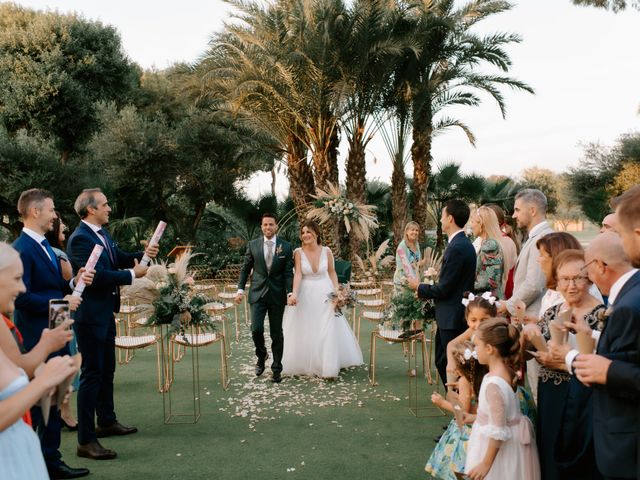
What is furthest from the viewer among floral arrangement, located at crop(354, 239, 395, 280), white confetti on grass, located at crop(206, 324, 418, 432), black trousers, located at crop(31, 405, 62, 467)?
floral arrangement, located at crop(354, 239, 395, 280)

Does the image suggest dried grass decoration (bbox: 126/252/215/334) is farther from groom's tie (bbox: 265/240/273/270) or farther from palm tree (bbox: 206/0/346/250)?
palm tree (bbox: 206/0/346/250)

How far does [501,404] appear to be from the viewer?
3.08 meters

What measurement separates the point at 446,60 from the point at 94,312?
13858 mm

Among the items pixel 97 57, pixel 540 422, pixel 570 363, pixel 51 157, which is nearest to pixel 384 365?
pixel 540 422

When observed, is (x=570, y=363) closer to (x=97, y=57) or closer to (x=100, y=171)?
(x=100, y=171)

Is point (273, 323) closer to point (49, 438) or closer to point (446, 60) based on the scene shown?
point (49, 438)

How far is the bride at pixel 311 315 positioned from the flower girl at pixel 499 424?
14.1 ft

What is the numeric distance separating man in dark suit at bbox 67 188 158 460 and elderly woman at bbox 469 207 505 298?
10.8ft

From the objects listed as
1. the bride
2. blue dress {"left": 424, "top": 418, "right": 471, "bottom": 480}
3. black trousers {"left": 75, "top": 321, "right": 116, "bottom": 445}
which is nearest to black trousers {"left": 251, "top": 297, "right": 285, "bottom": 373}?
the bride

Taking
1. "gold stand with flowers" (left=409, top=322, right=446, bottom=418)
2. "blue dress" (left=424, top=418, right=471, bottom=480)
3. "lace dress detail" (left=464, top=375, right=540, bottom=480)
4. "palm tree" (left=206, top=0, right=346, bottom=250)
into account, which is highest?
"palm tree" (left=206, top=0, right=346, bottom=250)

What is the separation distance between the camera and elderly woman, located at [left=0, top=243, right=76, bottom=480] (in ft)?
7.12

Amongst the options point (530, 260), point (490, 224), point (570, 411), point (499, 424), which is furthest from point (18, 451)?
point (490, 224)

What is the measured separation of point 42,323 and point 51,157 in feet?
44.7

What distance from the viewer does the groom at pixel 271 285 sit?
7195 mm
